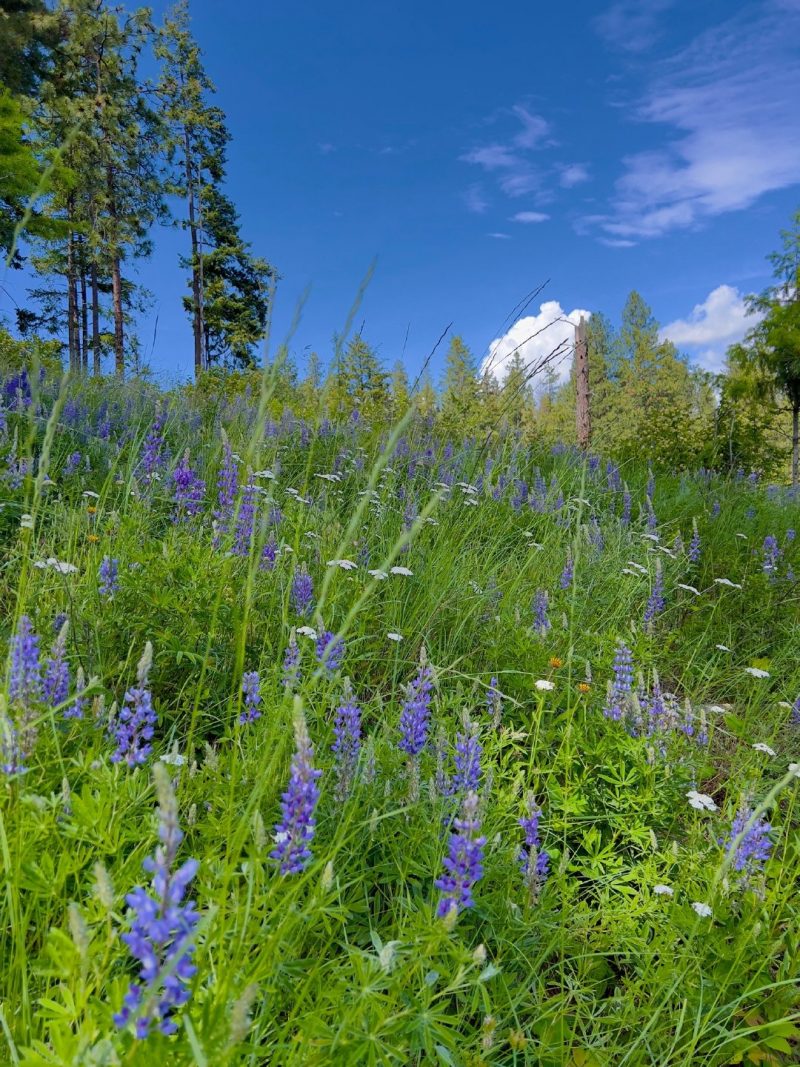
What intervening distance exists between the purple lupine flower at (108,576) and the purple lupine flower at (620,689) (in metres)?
1.98

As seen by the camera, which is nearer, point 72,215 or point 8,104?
point 8,104

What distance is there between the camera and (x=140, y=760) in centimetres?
146

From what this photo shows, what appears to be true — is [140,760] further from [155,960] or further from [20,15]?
[20,15]

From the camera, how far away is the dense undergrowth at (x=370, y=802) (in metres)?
1.05

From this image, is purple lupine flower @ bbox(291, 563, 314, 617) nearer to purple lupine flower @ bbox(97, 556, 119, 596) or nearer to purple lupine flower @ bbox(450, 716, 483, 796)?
purple lupine flower @ bbox(97, 556, 119, 596)

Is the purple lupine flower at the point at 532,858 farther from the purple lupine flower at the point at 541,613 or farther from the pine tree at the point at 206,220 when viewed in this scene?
the pine tree at the point at 206,220

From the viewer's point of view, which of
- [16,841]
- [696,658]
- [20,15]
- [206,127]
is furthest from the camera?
[206,127]

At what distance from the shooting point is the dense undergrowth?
105 centimetres

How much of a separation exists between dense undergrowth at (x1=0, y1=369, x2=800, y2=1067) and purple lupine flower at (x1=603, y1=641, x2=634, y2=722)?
0.11 feet

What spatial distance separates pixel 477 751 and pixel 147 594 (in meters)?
1.48

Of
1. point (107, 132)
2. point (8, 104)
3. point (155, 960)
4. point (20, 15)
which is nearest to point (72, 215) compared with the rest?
point (107, 132)

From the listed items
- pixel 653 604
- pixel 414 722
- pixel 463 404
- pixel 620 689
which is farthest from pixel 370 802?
pixel 463 404

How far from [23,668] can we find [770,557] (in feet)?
16.7

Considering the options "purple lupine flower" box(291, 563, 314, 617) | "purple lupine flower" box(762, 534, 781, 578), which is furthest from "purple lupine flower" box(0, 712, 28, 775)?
"purple lupine flower" box(762, 534, 781, 578)
